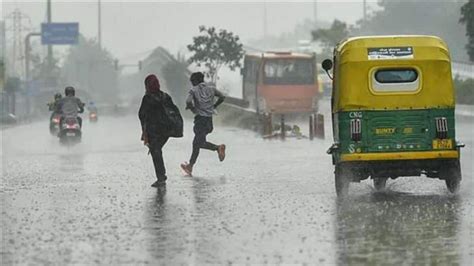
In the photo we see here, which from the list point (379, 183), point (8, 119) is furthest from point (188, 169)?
point (8, 119)

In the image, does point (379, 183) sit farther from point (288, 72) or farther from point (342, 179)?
point (288, 72)

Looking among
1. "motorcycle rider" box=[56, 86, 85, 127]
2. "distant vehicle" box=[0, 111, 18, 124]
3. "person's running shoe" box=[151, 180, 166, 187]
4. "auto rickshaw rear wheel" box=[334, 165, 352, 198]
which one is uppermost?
"motorcycle rider" box=[56, 86, 85, 127]

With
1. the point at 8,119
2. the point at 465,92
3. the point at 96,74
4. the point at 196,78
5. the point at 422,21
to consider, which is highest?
the point at 422,21

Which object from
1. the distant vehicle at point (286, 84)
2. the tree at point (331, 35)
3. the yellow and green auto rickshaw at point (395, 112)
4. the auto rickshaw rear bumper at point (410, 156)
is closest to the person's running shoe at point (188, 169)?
the yellow and green auto rickshaw at point (395, 112)

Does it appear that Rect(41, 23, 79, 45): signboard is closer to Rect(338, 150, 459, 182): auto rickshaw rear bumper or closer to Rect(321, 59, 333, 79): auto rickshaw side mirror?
Rect(321, 59, 333, 79): auto rickshaw side mirror

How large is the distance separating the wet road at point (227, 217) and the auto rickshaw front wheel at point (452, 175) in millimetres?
237

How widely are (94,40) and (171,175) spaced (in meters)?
110

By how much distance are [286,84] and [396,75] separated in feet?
110

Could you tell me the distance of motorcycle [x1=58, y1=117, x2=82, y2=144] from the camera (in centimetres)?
3058

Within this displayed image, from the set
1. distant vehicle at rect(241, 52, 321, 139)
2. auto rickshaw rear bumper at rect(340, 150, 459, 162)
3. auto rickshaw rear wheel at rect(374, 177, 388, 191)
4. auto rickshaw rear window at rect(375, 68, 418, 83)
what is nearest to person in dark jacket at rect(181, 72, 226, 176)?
auto rickshaw rear wheel at rect(374, 177, 388, 191)

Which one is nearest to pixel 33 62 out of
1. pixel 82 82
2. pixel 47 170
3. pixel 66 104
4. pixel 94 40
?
pixel 82 82

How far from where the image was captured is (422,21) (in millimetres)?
102750

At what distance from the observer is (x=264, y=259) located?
10.2 meters

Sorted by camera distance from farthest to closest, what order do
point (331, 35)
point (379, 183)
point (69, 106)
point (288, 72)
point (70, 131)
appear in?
point (331, 35) < point (288, 72) < point (69, 106) < point (70, 131) < point (379, 183)
